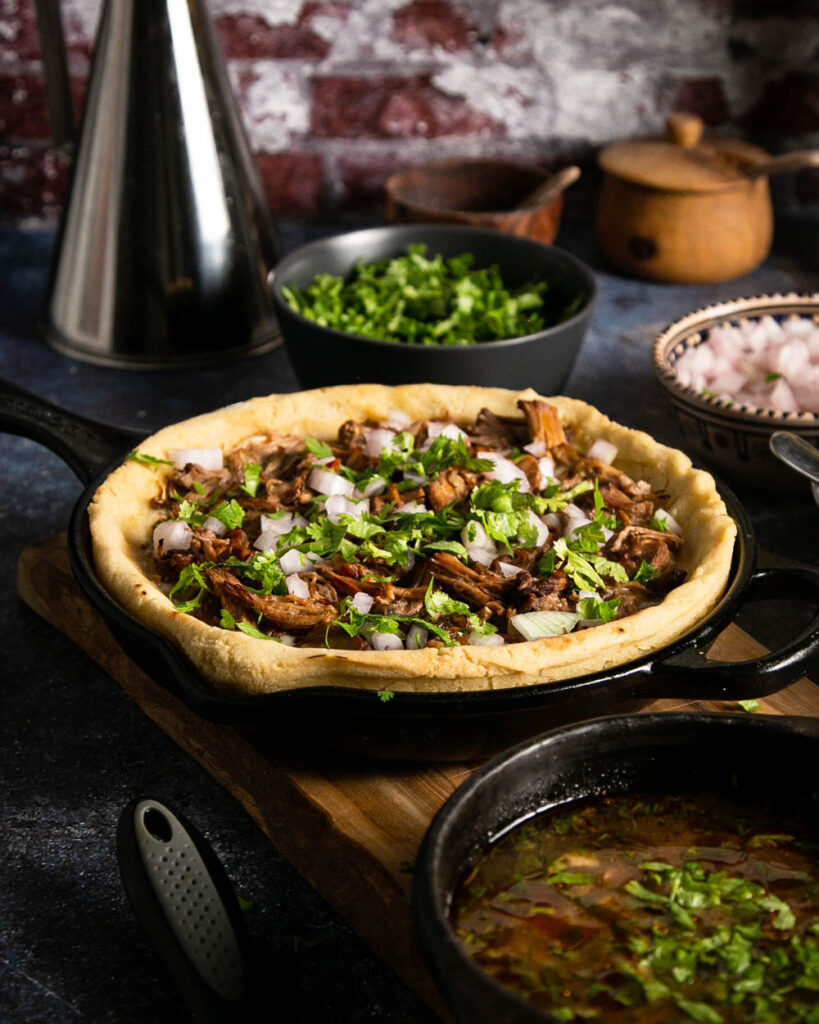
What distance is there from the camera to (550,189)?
363 centimetres

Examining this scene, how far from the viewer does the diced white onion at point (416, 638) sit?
1.78 m

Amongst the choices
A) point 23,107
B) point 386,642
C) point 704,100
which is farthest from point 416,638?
point 704,100

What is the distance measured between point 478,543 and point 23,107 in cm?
287

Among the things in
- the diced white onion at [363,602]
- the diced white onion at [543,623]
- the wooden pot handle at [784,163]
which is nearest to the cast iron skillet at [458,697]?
the diced white onion at [543,623]

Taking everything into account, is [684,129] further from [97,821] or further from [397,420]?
[97,821]

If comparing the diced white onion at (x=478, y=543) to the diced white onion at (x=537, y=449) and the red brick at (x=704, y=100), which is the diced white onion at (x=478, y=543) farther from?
the red brick at (x=704, y=100)

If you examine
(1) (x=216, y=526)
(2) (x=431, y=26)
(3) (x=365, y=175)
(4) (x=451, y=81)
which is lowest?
(3) (x=365, y=175)

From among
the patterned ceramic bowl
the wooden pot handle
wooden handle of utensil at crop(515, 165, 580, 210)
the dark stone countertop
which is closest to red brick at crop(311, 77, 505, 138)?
wooden handle of utensil at crop(515, 165, 580, 210)

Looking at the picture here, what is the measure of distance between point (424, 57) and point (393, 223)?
859 mm

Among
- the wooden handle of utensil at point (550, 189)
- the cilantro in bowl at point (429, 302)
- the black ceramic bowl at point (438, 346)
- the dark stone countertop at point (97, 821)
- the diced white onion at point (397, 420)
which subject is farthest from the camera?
the wooden handle of utensil at point (550, 189)

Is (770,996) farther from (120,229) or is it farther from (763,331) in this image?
(120,229)

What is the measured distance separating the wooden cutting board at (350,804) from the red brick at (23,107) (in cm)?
267

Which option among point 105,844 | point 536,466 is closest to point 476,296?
point 536,466

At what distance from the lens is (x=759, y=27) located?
13.6 ft
